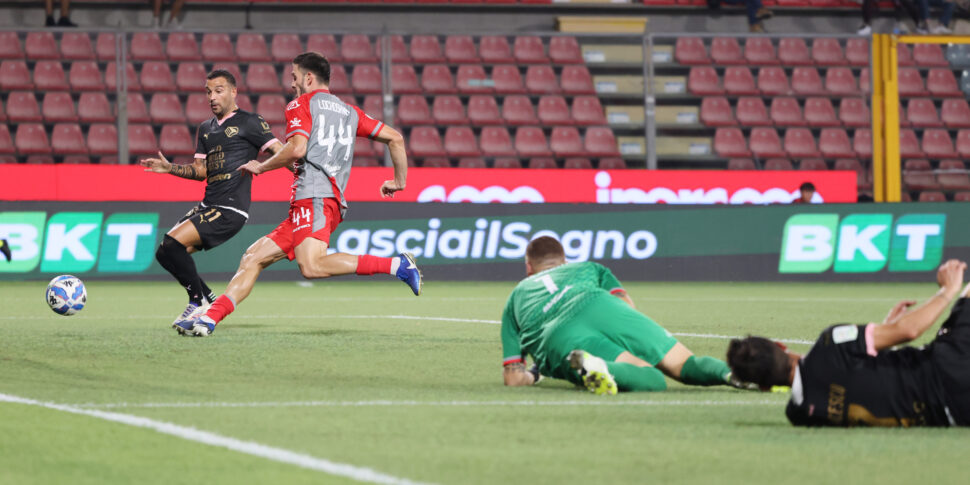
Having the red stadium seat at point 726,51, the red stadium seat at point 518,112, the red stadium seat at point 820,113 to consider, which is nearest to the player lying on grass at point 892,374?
the red stadium seat at point 518,112

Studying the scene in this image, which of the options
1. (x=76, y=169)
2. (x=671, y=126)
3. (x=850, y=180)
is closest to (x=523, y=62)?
(x=671, y=126)

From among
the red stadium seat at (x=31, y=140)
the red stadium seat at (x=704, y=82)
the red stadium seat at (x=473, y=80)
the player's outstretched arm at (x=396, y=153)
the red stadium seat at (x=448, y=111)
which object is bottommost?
the player's outstretched arm at (x=396, y=153)

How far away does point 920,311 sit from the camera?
198 inches

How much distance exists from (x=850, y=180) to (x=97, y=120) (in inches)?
482

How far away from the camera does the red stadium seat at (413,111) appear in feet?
73.6

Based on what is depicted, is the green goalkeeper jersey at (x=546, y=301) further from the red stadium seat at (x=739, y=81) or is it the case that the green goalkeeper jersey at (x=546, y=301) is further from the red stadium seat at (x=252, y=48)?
the red stadium seat at (x=739, y=81)

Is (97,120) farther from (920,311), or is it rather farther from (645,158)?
(920,311)

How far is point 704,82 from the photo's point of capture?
24.1m

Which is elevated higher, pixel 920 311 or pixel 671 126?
pixel 671 126

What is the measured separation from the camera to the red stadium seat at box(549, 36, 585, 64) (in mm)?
24266

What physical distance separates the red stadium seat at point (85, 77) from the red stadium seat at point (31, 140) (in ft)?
3.70

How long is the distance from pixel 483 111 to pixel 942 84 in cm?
886

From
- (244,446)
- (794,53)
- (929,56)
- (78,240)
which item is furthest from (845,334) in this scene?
(929,56)

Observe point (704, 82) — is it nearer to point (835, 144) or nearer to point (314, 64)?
point (835, 144)
